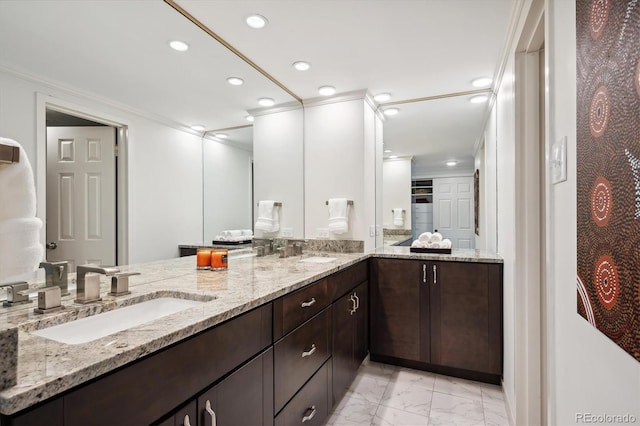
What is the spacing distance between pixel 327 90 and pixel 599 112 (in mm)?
2198

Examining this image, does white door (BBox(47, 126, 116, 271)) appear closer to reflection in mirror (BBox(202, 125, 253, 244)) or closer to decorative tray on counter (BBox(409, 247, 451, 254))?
reflection in mirror (BBox(202, 125, 253, 244))

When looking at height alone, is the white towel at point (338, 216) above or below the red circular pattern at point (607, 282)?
above

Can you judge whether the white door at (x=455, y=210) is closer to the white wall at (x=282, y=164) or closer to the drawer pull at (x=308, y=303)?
the white wall at (x=282, y=164)

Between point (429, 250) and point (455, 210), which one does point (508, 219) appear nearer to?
point (429, 250)

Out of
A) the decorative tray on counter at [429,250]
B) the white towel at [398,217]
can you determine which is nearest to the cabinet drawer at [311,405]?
the decorative tray on counter at [429,250]

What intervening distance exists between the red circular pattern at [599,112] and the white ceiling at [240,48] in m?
1.18

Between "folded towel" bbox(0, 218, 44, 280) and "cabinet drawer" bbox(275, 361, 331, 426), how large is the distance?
1046 millimetres

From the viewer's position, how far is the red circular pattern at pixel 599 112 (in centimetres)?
64

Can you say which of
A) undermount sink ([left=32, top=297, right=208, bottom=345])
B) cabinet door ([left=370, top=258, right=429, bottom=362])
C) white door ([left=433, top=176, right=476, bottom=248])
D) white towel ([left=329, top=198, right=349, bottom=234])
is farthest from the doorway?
white door ([left=433, top=176, right=476, bottom=248])

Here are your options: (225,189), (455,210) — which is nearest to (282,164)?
(225,189)

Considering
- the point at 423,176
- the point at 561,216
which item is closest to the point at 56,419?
the point at 561,216

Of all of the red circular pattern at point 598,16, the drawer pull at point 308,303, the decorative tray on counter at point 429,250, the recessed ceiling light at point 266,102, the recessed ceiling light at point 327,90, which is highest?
the recessed ceiling light at point 327,90

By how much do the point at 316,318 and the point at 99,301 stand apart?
99 centimetres

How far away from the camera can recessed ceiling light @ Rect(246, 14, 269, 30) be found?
5.55 feet
